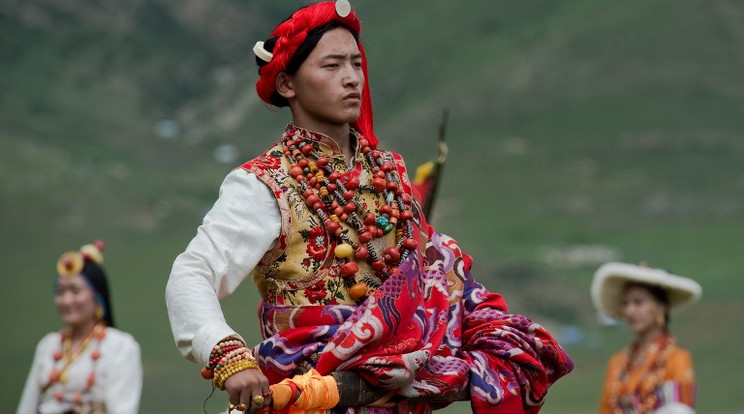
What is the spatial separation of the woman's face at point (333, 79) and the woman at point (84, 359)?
3214 millimetres

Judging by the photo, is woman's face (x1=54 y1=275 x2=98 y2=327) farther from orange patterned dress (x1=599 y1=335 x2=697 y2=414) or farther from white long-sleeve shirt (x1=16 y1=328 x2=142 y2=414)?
orange patterned dress (x1=599 y1=335 x2=697 y2=414)

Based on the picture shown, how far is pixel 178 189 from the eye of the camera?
14828mm

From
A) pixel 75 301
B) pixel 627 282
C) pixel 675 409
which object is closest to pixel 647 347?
pixel 627 282

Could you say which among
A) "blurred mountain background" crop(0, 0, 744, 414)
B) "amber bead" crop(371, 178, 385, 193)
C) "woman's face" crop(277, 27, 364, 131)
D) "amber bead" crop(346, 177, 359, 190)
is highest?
"blurred mountain background" crop(0, 0, 744, 414)

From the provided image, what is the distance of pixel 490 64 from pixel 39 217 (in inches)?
221

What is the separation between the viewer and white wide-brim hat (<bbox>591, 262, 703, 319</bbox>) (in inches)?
279

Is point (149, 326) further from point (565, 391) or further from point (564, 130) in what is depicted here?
point (564, 130)

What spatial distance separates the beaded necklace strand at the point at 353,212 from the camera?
10.9 feet

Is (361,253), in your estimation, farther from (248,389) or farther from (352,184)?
(248,389)

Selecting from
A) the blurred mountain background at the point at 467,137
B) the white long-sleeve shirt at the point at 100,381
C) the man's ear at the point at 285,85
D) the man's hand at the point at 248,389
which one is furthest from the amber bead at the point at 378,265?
the blurred mountain background at the point at 467,137

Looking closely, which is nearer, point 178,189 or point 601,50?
point 178,189

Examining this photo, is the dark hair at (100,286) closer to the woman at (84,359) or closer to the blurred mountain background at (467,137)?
the woman at (84,359)

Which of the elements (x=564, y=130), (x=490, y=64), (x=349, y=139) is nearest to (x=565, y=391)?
(x=564, y=130)

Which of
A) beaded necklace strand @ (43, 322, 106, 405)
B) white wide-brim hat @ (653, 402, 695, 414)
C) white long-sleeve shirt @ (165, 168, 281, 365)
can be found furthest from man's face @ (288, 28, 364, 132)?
white wide-brim hat @ (653, 402, 695, 414)
